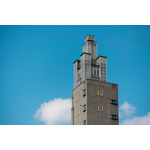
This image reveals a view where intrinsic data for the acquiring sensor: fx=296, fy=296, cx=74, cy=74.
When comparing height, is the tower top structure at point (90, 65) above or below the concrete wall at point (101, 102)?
above

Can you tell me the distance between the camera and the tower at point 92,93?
254 feet

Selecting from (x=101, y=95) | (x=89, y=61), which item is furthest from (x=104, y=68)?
(x=101, y=95)

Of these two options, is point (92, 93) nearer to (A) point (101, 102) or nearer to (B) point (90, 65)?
(A) point (101, 102)

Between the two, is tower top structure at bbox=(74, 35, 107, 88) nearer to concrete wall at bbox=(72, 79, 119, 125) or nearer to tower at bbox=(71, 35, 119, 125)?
tower at bbox=(71, 35, 119, 125)

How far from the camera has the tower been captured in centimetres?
7750

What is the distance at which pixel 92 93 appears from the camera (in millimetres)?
79062

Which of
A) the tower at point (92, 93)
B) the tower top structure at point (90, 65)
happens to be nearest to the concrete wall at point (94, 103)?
the tower at point (92, 93)

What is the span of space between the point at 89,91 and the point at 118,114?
34.6 feet

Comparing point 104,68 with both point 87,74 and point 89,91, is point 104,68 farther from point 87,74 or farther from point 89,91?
point 89,91

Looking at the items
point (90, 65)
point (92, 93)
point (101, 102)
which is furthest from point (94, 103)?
point (90, 65)

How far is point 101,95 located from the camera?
8006 centimetres

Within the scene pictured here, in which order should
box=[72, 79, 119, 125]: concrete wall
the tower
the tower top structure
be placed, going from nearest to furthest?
box=[72, 79, 119, 125]: concrete wall → the tower → the tower top structure

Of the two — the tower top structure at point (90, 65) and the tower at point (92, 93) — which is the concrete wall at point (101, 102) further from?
the tower top structure at point (90, 65)

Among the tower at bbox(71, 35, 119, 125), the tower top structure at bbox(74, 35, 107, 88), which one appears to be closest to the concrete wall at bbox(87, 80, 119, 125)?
the tower at bbox(71, 35, 119, 125)
